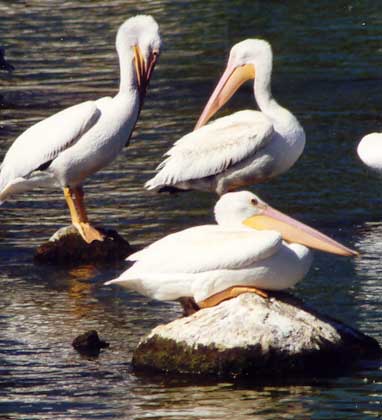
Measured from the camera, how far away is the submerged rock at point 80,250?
9.22 m

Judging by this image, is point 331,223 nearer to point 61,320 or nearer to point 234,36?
point 61,320

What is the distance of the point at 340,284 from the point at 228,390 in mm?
1939

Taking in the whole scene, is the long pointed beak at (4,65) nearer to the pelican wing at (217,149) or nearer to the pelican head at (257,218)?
the pelican wing at (217,149)

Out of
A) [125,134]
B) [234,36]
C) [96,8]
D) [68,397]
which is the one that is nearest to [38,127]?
[125,134]

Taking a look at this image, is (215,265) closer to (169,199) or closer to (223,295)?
(223,295)

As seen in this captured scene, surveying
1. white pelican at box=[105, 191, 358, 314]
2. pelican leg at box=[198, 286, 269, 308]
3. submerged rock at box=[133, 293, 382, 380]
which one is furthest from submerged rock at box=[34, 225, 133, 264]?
submerged rock at box=[133, 293, 382, 380]

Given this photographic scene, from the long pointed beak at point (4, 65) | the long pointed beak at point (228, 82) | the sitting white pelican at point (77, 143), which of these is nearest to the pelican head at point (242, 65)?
the long pointed beak at point (228, 82)

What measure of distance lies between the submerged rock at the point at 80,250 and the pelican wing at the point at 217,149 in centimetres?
74

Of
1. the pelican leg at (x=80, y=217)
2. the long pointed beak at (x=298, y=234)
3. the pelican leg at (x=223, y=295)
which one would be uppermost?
the pelican leg at (x=80, y=217)

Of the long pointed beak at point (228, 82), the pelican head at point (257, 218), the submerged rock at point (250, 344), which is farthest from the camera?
the long pointed beak at point (228, 82)

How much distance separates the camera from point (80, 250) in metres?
9.27

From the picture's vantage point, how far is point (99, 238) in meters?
9.20

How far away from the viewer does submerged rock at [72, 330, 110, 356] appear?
23.5ft

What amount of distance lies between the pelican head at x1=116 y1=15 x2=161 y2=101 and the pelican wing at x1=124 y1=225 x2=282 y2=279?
293 cm
